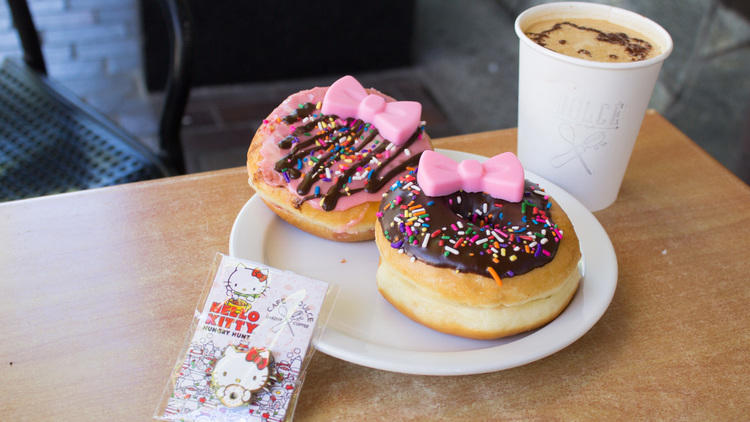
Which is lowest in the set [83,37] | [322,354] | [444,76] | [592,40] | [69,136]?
[444,76]

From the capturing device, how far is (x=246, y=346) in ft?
2.81

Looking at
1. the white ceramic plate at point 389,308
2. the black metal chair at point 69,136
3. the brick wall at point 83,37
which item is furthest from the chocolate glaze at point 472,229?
the brick wall at point 83,37

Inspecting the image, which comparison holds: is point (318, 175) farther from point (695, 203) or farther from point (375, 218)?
point (695, 203)

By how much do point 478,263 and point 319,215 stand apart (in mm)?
336

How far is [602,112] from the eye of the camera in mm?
1131

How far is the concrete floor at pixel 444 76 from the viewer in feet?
8.85

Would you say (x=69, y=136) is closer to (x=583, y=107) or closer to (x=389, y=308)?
(x=389, y=308)

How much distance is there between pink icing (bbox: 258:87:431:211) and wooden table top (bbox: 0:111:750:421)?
17 centimetres

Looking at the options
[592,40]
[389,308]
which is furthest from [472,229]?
[592,40]

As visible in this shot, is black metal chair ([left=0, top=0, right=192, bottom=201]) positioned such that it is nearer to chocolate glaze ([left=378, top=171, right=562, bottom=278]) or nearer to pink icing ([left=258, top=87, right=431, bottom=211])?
pink icing ([left=258, top=87, right=431, bottom=211])

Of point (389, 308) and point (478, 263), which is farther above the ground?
point (478, 263)

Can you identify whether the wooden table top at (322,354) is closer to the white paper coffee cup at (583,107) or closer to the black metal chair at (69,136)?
the white paper coffee cup at (583,107)

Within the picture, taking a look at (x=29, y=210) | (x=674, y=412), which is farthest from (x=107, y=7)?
(x=674, y=412)

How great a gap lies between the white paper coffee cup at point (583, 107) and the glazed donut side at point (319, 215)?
1.24ft
